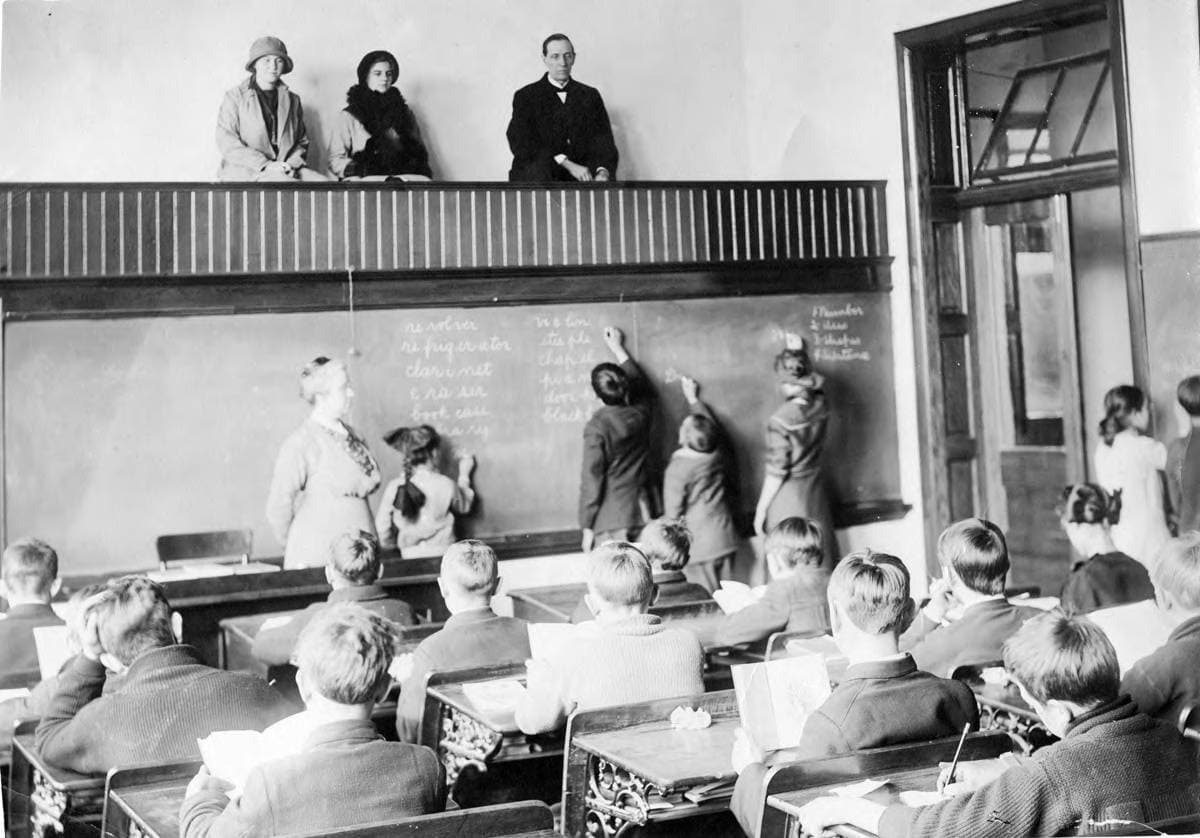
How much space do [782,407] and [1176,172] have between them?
233cm

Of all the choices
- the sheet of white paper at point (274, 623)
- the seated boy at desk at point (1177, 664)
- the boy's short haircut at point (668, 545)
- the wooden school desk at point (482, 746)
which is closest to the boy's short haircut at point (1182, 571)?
the seated boy at desk at point (1177, 664)

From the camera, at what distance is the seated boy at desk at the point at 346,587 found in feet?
15.4

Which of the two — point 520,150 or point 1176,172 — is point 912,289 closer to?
point 1176,172

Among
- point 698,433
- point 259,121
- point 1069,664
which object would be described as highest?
point 259,121

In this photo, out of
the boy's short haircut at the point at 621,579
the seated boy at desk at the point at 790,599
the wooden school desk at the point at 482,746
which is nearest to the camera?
the wooden school desk at the point at 482,746

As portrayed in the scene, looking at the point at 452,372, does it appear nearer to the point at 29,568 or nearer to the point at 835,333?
the point at 835,333

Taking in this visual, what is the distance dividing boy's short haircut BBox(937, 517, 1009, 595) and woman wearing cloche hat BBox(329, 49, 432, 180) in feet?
15.8

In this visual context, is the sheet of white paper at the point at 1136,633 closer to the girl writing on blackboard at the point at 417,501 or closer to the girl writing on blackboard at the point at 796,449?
the girl writing on blackboard at the point at 796,449

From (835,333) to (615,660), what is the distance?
5008 mm

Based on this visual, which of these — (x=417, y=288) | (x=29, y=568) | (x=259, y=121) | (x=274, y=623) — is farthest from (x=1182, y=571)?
(x=259, y=121)

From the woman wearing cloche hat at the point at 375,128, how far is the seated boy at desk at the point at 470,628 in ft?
14.3

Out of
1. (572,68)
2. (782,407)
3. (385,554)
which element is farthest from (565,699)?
(572,68)

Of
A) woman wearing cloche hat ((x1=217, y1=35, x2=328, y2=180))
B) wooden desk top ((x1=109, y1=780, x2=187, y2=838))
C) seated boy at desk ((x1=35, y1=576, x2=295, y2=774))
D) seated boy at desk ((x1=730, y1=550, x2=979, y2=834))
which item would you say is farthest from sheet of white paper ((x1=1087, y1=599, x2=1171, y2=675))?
woman wearing cloche hat ((x1=217, y1=35, x2=328, y2=180))

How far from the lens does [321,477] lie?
6.08 m
